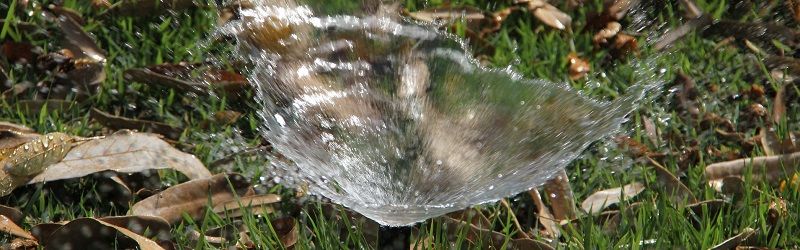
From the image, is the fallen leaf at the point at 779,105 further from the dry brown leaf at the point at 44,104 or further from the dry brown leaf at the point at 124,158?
the dry brown leaf at the point at 44,104

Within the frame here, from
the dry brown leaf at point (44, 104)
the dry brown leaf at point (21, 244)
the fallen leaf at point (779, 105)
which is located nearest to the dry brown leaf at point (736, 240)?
the fallen leaf at point (779, 105)

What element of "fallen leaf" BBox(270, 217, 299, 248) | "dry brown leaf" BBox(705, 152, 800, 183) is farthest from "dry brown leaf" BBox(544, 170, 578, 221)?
"fallen leaf" BBox(270, 217, 299, 248)

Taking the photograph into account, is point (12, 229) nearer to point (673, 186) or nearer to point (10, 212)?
point (10, 212)

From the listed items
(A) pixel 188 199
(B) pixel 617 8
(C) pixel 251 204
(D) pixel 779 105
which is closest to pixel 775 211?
(D) pixel 779 105

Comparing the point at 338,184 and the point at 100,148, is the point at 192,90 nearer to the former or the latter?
the point at 100,148

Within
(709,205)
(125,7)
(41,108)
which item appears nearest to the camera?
(709,205)

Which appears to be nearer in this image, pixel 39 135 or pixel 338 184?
pixel 338 184

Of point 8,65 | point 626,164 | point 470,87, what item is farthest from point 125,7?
point 626,164

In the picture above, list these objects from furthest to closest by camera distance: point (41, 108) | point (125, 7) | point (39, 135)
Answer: point (125, 7)
point (41, 108)
point (39, 135)
